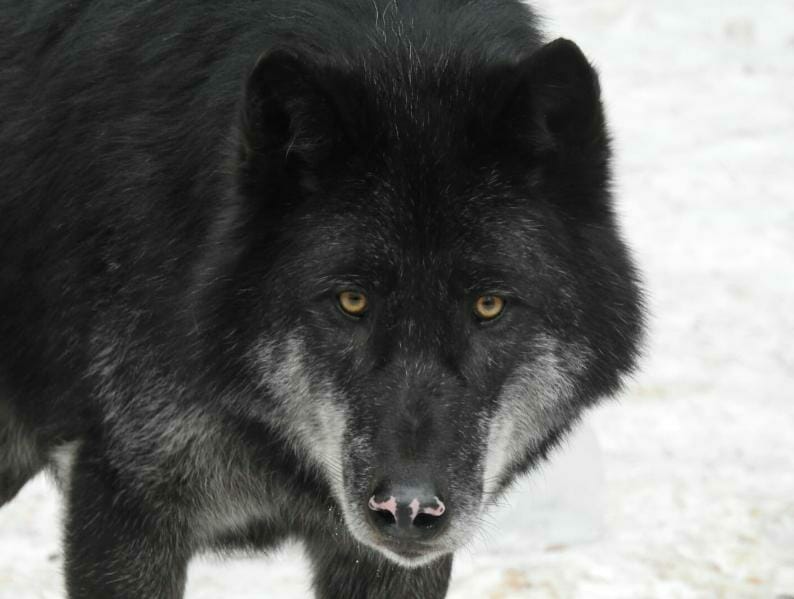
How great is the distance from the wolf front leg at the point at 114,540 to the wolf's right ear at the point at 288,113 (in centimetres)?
113

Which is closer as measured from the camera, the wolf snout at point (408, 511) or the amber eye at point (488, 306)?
the wolf snout at point (408, 511)

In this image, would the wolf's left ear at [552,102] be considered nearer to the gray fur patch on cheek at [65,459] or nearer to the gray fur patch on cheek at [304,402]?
the gray fur patch on cheek at [304,402]

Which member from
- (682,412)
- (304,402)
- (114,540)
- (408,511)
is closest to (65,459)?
(114,540)

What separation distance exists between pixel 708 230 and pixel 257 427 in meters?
5.58

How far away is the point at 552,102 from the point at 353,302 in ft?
2.62

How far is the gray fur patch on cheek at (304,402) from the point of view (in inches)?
157

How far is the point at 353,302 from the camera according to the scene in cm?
391

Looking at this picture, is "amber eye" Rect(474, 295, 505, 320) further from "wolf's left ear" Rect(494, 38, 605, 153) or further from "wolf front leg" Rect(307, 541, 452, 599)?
"wolf front leg" Rect(307, 541, 452, 599)

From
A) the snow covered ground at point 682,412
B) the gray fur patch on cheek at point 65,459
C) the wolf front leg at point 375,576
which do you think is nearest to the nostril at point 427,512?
the wolf front leg at point 375,576

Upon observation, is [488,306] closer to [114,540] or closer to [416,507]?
[416,507]

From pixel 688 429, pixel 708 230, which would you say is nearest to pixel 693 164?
pixel 708 230

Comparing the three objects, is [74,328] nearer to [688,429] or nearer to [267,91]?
[267,91]

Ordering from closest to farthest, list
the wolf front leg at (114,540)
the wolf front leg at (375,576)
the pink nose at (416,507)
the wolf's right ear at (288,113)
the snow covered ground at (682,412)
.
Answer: the pink nose at (416,507) → the wolf's right ear at (288,113) → the wolf front leg at (114,540) → the wolf front leg at (375,576) → the snow covered ground at (682,412)

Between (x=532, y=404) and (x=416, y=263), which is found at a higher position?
(x=416, y=263)
